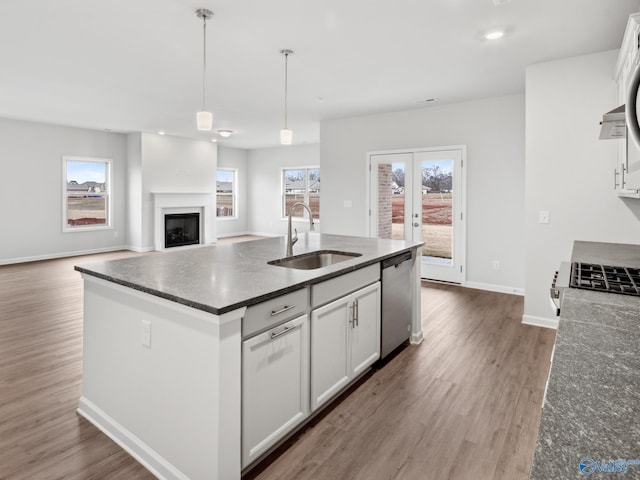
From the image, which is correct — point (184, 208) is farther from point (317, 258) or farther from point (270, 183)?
point (317, 258)

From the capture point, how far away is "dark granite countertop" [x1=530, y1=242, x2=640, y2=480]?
1.84ft

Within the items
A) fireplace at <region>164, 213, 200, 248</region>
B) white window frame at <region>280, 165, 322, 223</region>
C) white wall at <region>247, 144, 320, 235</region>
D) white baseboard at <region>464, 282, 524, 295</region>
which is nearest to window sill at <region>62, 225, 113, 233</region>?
fireplace at <region>164, 213, 200, 248</region>

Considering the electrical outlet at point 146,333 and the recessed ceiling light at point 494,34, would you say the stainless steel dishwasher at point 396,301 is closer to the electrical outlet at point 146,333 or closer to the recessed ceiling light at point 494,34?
the electrical outlet at point 146,333

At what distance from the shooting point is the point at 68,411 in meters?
2.34

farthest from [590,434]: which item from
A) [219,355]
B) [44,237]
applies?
[44,237]

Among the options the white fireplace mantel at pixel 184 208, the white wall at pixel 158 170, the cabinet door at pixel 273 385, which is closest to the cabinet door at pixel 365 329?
the cabinet door at pixel 273 385

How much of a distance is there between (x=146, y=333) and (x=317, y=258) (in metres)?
1.53

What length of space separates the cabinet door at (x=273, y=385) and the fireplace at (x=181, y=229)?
7521mm

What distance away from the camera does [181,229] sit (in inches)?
360

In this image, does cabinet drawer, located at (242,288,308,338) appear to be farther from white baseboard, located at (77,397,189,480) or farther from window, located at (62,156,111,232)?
window, located at (62,156,111,232)

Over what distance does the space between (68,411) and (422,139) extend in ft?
17.1

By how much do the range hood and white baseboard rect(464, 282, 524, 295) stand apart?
11.6 feet

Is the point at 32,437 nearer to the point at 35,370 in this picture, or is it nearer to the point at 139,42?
the point at 35,370

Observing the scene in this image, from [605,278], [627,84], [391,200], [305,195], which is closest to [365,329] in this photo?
[605,278]
